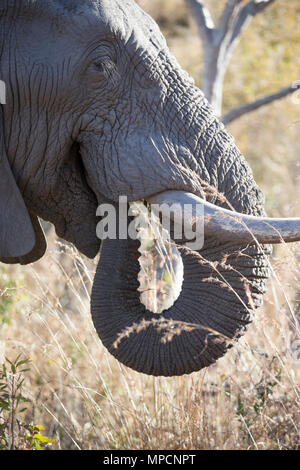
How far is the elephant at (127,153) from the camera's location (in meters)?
2.61

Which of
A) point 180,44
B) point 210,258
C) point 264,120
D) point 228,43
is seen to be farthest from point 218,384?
point 180,44

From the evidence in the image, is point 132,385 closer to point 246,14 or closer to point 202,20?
point 202,20

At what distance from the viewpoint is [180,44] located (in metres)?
14.5

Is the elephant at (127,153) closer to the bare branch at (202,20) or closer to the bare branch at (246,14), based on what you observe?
the bare branch at (202,20)

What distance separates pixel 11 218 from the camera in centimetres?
274

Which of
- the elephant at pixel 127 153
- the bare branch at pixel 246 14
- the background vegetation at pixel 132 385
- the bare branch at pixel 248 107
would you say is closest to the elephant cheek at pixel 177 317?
the elephant at pixel 127 153

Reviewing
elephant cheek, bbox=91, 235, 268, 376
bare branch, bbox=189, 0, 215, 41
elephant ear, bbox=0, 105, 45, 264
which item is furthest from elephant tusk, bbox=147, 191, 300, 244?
bare branch, bbox=189, 0, 215, 41

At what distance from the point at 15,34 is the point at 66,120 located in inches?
14.2

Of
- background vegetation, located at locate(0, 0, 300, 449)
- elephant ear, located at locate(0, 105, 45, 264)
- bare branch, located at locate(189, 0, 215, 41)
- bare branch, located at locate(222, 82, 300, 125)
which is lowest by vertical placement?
background vegetation, located at locate(0, 0, 300, 449)

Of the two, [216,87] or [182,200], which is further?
[216,87]

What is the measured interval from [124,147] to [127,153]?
27mm

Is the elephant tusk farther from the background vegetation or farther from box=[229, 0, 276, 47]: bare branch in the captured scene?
box=[229, 0, 276, 47]: bare branch

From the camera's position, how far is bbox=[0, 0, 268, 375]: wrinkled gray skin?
261 cm

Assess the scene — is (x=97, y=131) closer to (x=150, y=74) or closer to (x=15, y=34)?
(x=150, y=74)
